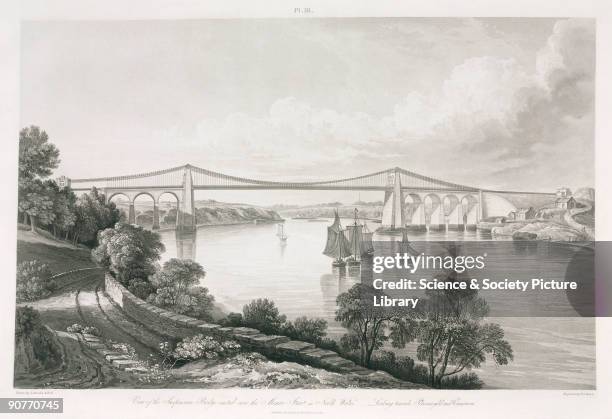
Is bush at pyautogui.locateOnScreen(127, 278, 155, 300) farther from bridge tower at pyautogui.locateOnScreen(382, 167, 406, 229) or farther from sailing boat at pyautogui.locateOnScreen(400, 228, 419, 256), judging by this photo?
sailing boat at pyautogui.locateOnScreen(400, 228, 419, 256)

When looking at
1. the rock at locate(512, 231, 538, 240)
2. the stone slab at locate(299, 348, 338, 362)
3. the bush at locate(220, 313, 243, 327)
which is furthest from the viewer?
the rock at locate(512, 231, 538, 240)

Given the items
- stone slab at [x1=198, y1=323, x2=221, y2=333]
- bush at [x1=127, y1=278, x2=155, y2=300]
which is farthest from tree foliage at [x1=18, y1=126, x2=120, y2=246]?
stone slab at [x1=198, y1=323, x2=221, y2=333]

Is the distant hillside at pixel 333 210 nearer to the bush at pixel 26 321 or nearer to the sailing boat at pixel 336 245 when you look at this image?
the sailing boat at pixel 336 245

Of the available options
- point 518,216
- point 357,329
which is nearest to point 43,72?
point 357,329

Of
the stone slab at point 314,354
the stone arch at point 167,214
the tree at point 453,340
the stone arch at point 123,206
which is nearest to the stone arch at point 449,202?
the tree at point 453,340

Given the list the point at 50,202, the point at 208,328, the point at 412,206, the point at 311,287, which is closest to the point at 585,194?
the point at 412,206
